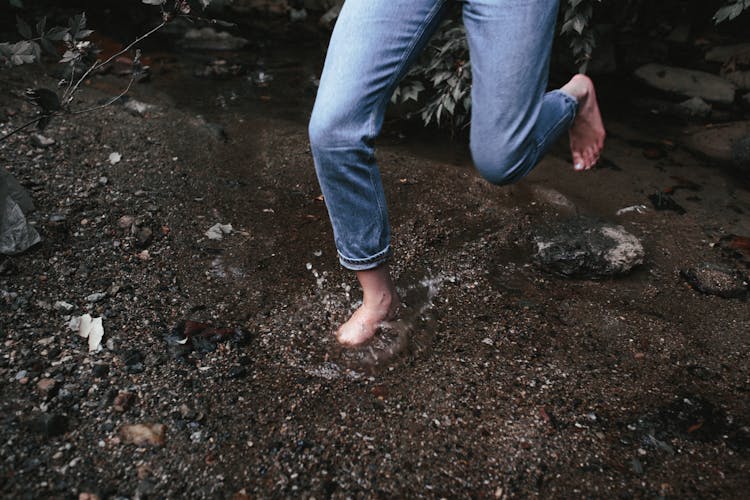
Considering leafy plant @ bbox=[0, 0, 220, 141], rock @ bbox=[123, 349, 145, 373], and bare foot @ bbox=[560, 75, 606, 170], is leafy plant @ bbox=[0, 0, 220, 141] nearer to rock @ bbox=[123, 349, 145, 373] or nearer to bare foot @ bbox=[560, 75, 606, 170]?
rock @ bbox=[123, 349, 145, 373]

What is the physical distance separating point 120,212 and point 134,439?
3.49 feet

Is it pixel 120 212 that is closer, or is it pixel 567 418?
pixel 567 418

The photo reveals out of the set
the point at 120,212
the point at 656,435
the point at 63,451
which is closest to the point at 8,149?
the point at 120,212

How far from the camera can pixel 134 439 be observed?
4.20 ft

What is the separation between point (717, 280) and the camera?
1940 millimetres

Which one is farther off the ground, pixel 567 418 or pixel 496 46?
pixel 496 46

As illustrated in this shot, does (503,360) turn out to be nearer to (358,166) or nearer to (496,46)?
(358,166)

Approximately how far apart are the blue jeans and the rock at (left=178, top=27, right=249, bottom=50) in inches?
131

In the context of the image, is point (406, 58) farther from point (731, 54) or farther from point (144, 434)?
point (731, 54)

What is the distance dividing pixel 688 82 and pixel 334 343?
3.39 m

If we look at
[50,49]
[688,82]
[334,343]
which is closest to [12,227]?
[50,49]

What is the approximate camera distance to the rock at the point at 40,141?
236 centimetres

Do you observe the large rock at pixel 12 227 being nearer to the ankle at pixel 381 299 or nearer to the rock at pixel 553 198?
the ankle at pixel 381 299

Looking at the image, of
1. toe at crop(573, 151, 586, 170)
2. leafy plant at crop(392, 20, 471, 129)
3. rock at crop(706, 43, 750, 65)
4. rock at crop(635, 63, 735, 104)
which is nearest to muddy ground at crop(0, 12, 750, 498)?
leafy plant at crop(392, 20, 471, 129)
